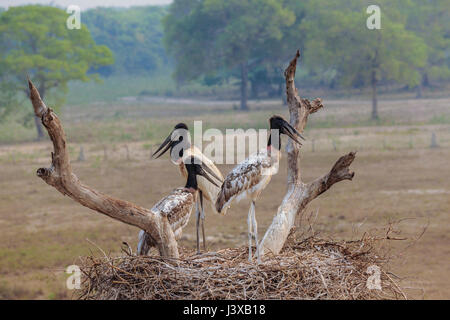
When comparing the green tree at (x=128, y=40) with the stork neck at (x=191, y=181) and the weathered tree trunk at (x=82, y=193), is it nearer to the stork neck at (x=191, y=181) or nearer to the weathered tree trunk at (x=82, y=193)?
the stork neck at (x=191, y=181)

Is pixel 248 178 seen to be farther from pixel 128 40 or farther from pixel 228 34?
pixel 128 40

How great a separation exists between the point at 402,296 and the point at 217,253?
6.30ft

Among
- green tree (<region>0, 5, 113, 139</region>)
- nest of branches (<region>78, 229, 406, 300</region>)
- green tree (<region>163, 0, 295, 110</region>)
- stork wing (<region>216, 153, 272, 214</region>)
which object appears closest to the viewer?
nest of branches (<region>78, 229, 406, 300</region>)

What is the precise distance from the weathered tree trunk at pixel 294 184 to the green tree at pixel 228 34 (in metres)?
44.0

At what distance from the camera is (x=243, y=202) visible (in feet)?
68.5

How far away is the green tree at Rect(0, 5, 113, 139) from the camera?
40656mm

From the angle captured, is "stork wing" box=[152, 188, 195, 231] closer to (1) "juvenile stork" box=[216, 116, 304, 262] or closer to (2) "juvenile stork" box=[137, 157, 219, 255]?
(2) "juvenile stork" box=[137, 157, 219, 255]

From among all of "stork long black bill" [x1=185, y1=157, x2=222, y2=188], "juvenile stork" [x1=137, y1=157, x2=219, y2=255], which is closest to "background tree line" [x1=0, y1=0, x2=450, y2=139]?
"stork long black bill" [x1=185, y1=157, x2=222, y2=188]

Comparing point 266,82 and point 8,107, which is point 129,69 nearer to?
point 266,82

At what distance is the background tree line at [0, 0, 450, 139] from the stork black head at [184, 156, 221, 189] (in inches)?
1191

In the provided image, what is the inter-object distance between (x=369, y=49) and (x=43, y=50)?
20265 mm

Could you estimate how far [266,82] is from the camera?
57.3 meters

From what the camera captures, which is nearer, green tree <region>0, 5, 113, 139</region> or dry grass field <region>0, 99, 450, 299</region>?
dry grass field <region>0, 99, 450, 299</region>

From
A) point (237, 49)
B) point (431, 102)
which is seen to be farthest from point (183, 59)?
point (431, 102)
